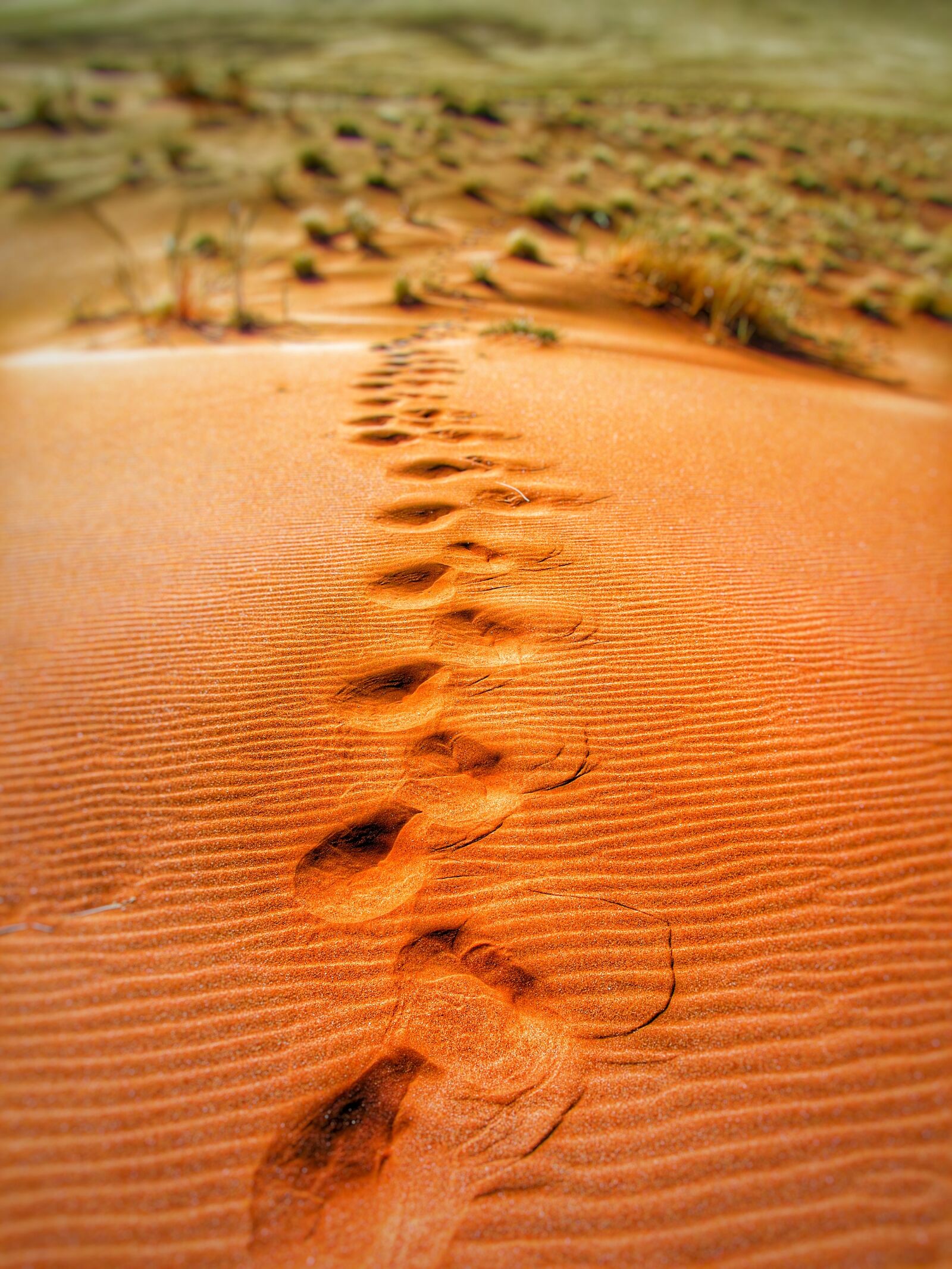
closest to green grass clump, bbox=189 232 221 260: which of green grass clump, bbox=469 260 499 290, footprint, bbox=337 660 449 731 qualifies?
green grass clump, bbox=469 260 499 290

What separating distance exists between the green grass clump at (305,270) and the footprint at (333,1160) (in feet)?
33.2

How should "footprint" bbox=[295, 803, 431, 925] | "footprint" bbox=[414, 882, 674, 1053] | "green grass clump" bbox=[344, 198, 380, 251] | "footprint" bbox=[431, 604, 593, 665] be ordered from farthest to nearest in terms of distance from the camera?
"green grass clump" bbox=[344, 198, 380, 251] → "footprint" bbox=[431, 604, 593, 665] → "footprint" bbox=[295, 803, 431, 925] → "footprint" bbox=[414, 882, 674, 1053]

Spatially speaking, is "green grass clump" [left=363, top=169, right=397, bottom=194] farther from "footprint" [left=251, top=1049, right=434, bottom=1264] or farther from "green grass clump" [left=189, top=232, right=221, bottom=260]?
"footprint" [left=251, top=1049, right=434, bottom=1264]

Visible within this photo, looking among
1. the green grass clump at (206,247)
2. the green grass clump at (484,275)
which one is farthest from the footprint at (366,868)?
the green grass clump at (206,247)

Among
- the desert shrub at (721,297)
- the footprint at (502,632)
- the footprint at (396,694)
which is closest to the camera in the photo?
the footprint at (396,694)

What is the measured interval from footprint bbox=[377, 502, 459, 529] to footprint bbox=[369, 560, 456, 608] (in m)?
0.37

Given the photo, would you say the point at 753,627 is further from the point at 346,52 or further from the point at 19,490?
the point at 346,52

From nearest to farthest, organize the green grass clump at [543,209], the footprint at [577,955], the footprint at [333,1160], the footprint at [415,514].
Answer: the footprint at [333,1160], the footprint at [577,955], the footprint at [415,514], the green grass clump at [543,209]

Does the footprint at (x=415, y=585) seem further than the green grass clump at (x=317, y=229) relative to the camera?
No

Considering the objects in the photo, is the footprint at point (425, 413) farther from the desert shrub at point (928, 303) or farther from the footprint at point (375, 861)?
the desert shrub at point (928, 303)

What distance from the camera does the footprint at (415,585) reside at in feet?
10.4

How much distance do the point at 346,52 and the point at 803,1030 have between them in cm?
3709

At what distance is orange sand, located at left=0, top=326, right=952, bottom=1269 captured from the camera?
1617mm

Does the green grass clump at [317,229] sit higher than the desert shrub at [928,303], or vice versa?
the green grass clump at [317,229]
